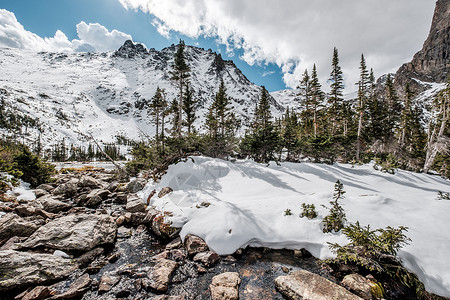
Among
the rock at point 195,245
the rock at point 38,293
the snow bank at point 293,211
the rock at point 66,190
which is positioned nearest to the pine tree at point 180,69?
the rock at point 66,190

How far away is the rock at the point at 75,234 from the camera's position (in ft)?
17.6

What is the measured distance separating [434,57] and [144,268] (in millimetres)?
188384

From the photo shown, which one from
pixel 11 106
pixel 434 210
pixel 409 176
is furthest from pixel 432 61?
pixel 11 106

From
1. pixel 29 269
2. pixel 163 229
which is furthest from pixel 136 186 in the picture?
pixel 29 269

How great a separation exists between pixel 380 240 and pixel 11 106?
8155 inches

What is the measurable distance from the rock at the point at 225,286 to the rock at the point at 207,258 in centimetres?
61

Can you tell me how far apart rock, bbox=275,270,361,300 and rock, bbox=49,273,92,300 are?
15.9 ft

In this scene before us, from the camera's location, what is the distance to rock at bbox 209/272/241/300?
3874mm

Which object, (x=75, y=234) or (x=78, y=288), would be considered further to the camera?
(x=75, y=234)

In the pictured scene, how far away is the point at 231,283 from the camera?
4172 mm

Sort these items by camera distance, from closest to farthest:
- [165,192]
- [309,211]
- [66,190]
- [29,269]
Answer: [29,269]
[309,211]
[165,192]
[66,190]

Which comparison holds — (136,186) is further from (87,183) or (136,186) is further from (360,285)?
(360,285)

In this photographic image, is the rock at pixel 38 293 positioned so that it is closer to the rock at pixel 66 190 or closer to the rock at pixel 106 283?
the rock at pixel 106 283

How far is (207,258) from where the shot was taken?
505 cm
